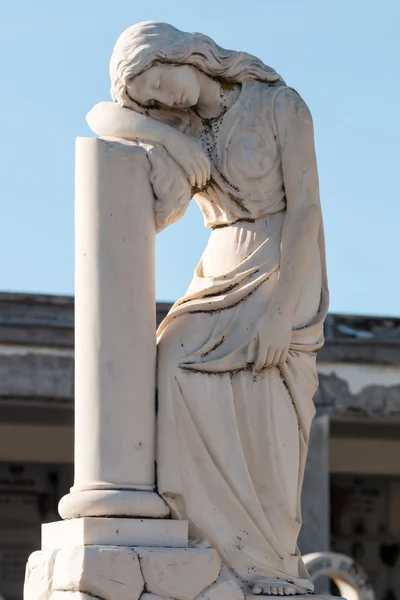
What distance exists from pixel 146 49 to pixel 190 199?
641mm

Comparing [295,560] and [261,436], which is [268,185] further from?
[295,560]

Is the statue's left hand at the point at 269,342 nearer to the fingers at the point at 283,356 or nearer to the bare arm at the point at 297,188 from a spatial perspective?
the fingers at the point at 283,356

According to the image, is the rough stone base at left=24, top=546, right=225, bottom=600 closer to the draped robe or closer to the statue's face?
the draped robe

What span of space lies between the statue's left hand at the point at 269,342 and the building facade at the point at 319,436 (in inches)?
357

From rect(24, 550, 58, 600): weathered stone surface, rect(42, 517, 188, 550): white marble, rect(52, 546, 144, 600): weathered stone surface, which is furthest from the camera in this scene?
rect(24, 550, 58, 600): weathered stone surface

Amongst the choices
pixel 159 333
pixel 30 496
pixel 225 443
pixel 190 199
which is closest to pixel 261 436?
pixel 225 443

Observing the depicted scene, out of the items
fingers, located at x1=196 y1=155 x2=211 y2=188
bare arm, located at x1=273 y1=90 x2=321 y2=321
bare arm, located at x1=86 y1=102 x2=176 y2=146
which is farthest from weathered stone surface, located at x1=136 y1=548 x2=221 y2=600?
bare arm, located at x1=86 y1=102 x2=176 y2=146

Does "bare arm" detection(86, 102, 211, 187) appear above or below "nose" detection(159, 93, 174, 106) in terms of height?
below

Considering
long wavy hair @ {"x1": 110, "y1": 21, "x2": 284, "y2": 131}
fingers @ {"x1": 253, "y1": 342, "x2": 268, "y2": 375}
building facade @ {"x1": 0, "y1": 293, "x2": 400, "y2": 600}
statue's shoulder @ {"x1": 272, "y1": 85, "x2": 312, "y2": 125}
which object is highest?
long wavy hair @ {"x1": 110, "y1": 21, "x2": 284, "y2": 131}

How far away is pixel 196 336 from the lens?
6.66m

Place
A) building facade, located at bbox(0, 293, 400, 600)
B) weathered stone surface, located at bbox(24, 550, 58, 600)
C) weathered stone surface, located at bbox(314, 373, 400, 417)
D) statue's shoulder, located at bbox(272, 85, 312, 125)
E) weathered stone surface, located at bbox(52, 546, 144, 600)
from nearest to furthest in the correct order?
weathered stone surface, located at bbox(52, 546, 144, 600), weathered stone surface, located at bbox(24, 550, 58, 600), statue's shoulder, located at bbox(272, 85, 312, 125), building facade, located at bbox(0, 293, 400, 600), weathered stone surface, located at bbox(314, 373, 400, 417)

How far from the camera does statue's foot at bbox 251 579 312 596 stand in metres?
6.42

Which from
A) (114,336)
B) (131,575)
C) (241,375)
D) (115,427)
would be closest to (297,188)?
(241,375)

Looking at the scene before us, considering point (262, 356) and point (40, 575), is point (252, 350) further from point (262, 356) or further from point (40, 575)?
point (40, 575)
